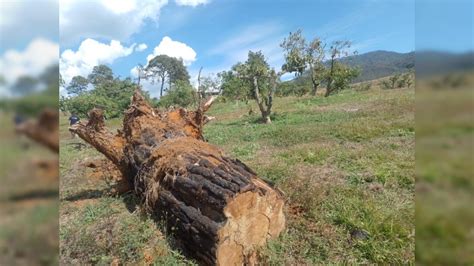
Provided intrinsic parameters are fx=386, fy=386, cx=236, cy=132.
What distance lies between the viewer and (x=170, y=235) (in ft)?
9.24

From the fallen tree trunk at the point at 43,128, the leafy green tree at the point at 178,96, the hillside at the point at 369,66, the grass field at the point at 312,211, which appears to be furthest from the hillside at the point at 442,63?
the hillside at the point at 369,66

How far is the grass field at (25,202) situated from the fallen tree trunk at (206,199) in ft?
6.17

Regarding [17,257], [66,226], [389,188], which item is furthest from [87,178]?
[17,257]

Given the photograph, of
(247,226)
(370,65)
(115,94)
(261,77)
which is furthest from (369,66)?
(247,226)

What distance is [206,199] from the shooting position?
2.60 metres

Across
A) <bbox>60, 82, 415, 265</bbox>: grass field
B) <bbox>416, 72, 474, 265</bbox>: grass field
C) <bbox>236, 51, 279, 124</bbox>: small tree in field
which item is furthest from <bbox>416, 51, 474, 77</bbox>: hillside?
<bbox>236, 51, 279, 124</bbox>: small tree in field

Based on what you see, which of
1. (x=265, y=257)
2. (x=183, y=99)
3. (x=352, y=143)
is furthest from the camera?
(x=183, y=99)

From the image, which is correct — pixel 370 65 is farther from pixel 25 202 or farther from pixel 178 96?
pixel 25 202

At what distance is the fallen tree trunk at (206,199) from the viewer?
248 cm

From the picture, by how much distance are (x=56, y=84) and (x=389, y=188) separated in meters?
3.55

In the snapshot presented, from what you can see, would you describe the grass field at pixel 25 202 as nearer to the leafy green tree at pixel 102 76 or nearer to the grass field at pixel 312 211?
the grass field at pixel 312 211

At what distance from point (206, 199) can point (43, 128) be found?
7.05 ft

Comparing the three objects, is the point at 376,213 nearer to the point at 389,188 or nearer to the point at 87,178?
the point at 389,188

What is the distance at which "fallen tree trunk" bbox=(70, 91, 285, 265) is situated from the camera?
2.48 m
